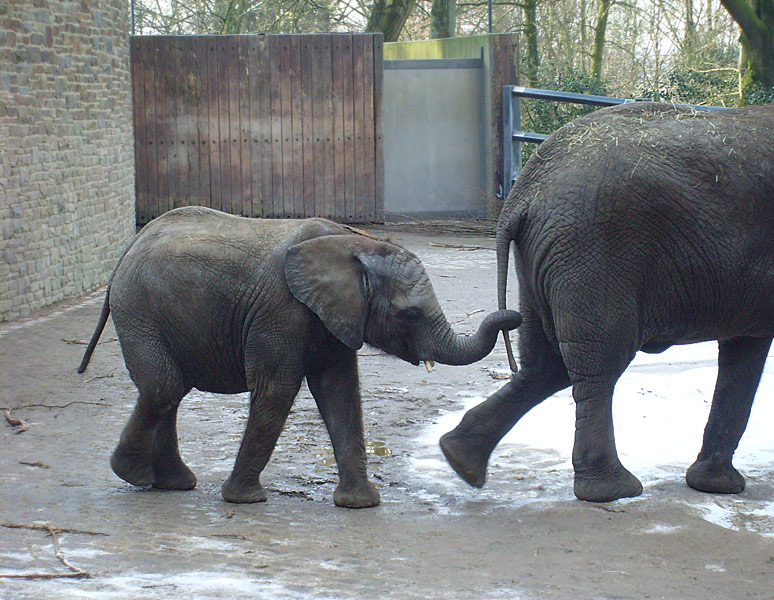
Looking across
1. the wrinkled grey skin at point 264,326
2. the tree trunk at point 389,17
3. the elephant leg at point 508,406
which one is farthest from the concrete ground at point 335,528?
the tree trunk at point 389,17

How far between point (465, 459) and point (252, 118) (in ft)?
39.4

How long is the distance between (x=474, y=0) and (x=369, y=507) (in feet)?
91.1

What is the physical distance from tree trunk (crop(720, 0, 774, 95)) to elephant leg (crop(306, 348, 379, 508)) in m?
13.9

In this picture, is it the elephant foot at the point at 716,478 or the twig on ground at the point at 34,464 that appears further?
the twig on ground at the point at 34,464

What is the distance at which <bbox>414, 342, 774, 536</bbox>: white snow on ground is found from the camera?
5.38 metres

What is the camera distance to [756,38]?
58.7 feet

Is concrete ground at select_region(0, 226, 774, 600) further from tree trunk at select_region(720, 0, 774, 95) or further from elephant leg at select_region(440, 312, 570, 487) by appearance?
tree trunk at select_region(720, 0, 774, 95)

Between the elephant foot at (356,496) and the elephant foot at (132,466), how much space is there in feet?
2.85

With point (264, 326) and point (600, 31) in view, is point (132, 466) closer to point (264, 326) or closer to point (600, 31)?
point (264, 326)

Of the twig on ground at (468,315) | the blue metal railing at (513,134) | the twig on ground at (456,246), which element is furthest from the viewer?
the blue metal railing at (513,134)

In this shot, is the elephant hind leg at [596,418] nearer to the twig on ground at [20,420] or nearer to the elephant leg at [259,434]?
the elephant leg at [259,434]

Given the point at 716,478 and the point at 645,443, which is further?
the point at 645,443

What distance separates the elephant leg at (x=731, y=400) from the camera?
551 cm

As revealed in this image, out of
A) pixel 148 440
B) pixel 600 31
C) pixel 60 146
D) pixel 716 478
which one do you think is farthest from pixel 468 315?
pixel 600 31
